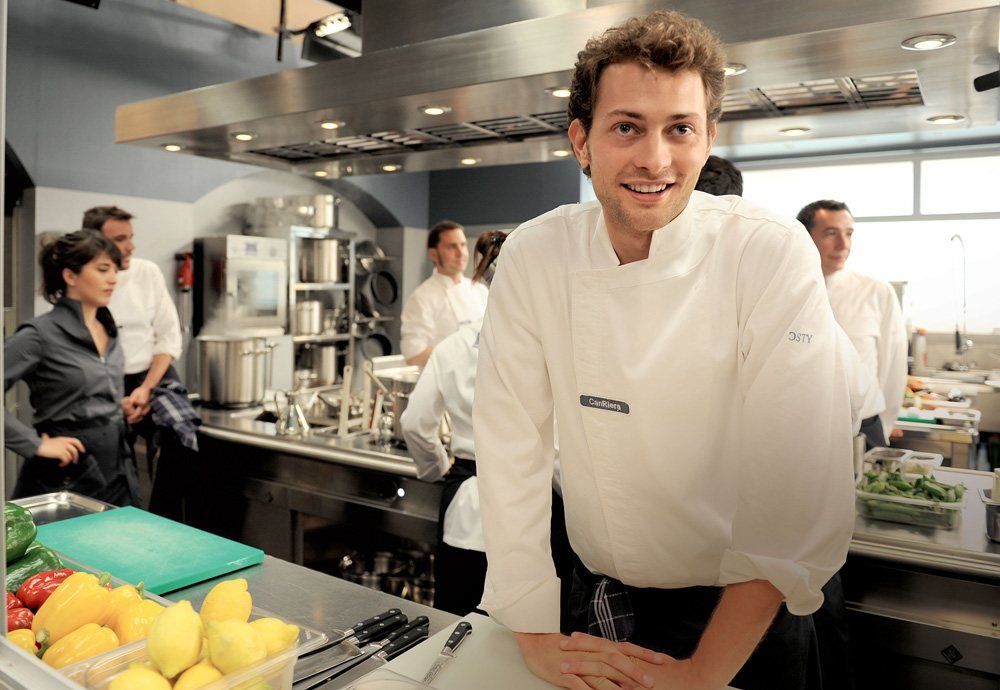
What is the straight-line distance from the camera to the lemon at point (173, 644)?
0.82 m

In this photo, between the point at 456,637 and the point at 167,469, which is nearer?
the point at 456,637

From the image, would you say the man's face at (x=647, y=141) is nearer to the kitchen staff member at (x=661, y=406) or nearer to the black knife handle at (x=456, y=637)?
the kitchen staff member at (x=661, y=406)

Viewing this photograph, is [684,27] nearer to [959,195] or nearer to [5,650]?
[5,650]

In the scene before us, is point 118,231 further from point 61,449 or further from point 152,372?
point 61,449

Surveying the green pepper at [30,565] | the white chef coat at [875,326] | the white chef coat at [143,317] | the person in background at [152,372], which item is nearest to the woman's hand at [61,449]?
the person in background at [152,372]

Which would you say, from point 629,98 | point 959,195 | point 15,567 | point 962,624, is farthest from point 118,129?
point 959,195

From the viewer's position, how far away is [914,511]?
1966 millimetres

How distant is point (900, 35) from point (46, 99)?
4.47 meters

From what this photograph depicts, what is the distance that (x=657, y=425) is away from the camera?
3.92 feet

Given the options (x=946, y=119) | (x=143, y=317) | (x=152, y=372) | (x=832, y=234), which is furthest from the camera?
(x=143, y=317)

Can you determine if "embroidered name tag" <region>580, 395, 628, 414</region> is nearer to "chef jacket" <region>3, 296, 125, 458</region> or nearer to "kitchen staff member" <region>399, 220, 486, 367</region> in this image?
"chef jacket" <region>3, 296, 125, 458</region>

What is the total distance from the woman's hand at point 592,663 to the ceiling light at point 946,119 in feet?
6.19

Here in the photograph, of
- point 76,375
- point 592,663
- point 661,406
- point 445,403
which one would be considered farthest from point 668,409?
point 76,375

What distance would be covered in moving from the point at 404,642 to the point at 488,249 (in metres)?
1.46
